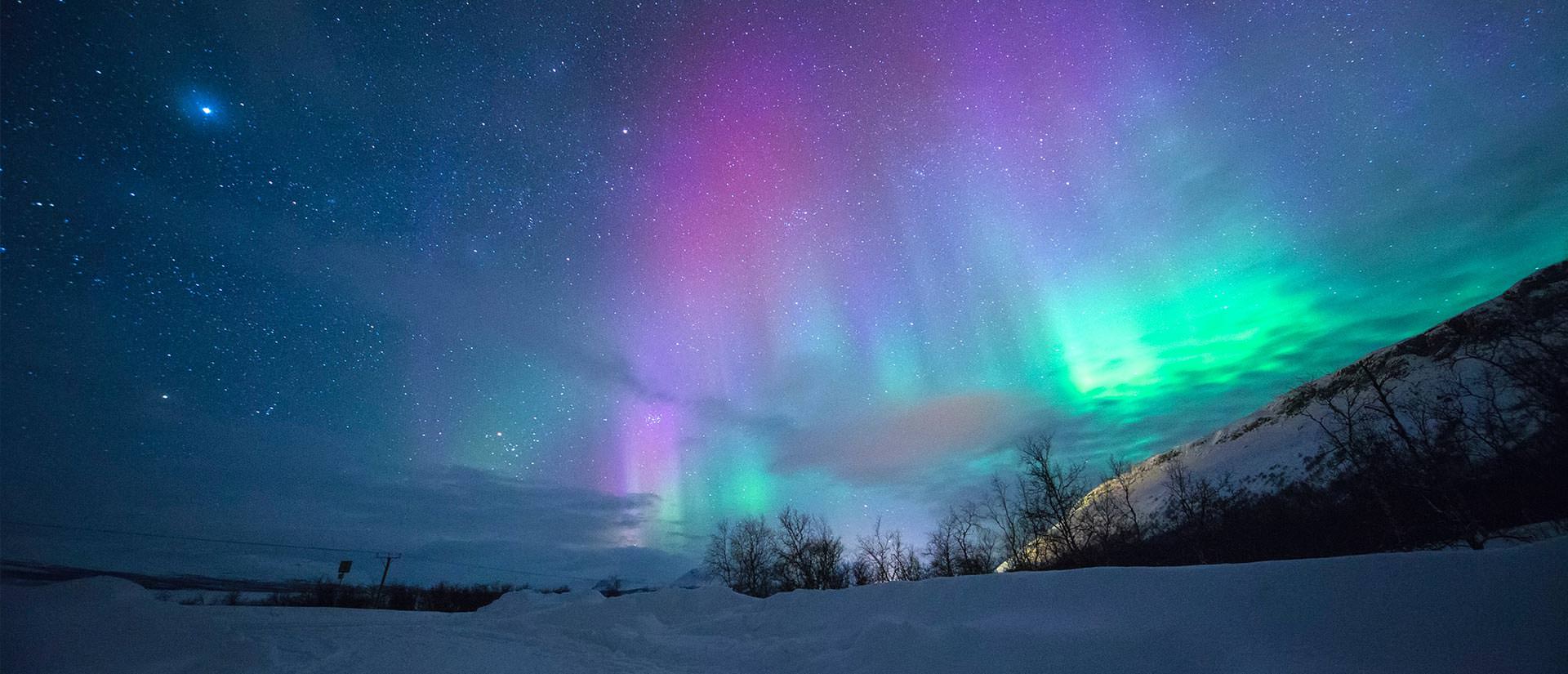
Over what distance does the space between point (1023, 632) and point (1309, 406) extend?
413ft

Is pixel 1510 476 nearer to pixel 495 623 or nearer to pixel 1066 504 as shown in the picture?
pixel 1066 504

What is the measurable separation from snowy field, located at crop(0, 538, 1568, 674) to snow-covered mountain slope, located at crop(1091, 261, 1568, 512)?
58.0m

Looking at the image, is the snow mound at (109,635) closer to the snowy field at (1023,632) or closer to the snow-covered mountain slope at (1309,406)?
the snowy field at (1023,632)

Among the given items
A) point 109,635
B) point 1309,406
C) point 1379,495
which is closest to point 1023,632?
point 109,635

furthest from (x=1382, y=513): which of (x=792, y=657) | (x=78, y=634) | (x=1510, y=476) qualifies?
(x=78, y=634)

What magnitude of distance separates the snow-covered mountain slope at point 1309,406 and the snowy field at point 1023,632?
190 ft

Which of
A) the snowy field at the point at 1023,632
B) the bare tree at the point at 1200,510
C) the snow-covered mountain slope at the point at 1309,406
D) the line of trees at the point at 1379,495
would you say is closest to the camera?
the snowy field at the point at 1023,632

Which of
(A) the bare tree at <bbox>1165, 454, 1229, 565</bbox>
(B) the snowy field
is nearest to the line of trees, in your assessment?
(A) the bare tree at <bbox>1165, 454, 1229, 565</bbox>

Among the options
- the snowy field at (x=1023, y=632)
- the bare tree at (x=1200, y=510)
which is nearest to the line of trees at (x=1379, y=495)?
the bare tree at (x=1200, y=510)

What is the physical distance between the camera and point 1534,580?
4551mm

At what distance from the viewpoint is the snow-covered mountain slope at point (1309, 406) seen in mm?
65625

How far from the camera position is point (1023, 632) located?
24.4ft

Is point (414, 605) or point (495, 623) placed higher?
point (495, 623)

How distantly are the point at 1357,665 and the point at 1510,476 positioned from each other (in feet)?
122
